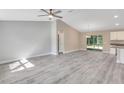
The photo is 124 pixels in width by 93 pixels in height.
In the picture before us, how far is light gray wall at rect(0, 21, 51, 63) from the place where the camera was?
6.31 metres

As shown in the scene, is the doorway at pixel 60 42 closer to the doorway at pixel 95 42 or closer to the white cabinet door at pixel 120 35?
the doorway at pixel 95 42

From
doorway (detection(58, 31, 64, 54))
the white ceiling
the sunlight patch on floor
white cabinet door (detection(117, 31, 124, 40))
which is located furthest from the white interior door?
white cabinet door (detection(117, 31, 124, 40))

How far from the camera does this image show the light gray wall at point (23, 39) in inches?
248

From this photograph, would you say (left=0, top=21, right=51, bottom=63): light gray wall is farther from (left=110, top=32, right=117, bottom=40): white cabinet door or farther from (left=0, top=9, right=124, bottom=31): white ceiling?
(left=110, top=32, right=117, bottom=40): white cabinet door

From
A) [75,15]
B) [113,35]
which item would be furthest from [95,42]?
[75,15]

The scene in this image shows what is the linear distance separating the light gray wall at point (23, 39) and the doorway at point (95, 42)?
4.82 metres

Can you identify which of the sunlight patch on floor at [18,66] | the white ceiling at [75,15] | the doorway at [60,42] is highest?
the white ceiling at [75,15]

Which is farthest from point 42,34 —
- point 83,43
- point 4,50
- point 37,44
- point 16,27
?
point 83,43

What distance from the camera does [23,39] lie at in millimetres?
7207

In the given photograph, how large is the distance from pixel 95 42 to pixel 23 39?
24.2 ft

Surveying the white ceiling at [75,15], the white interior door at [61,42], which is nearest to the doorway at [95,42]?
the white ceiling at [75,15]
